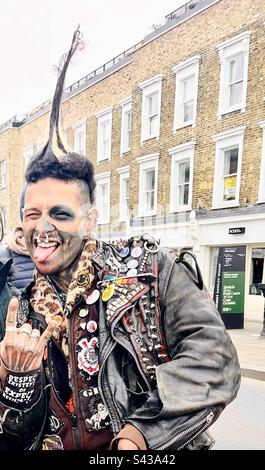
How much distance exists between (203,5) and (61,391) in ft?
4.21

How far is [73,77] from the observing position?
131 cm

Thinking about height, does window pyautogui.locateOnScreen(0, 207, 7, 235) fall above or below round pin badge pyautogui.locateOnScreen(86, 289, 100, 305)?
above

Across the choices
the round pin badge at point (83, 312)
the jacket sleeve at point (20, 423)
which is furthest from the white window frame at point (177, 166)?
the jacket sleeve at point (20, 423)

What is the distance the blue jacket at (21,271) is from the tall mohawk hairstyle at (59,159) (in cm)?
26

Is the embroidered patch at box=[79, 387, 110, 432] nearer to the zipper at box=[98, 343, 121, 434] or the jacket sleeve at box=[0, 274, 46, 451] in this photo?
the zipper at box=[98, 343, 121, 434]

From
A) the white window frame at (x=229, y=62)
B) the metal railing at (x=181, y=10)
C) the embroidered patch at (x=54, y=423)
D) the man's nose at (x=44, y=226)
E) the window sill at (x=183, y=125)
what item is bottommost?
the embroidered patch at (x=54, y=423)

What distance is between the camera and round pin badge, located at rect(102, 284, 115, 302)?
1.20 meters

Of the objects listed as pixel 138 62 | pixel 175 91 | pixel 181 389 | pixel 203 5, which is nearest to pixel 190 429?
pixel 181 389

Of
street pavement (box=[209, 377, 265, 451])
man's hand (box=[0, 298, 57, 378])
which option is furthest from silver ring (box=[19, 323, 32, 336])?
street pavement (box=[209, 377, 265, 451])

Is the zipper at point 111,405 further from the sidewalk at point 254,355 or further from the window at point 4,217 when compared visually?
the sidewalk at point 254,355

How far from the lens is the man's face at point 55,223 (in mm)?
1245

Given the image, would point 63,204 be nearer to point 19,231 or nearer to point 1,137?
point 19,231

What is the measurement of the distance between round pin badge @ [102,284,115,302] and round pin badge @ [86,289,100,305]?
0.02 meters

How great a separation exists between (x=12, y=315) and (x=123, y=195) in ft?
1.74
